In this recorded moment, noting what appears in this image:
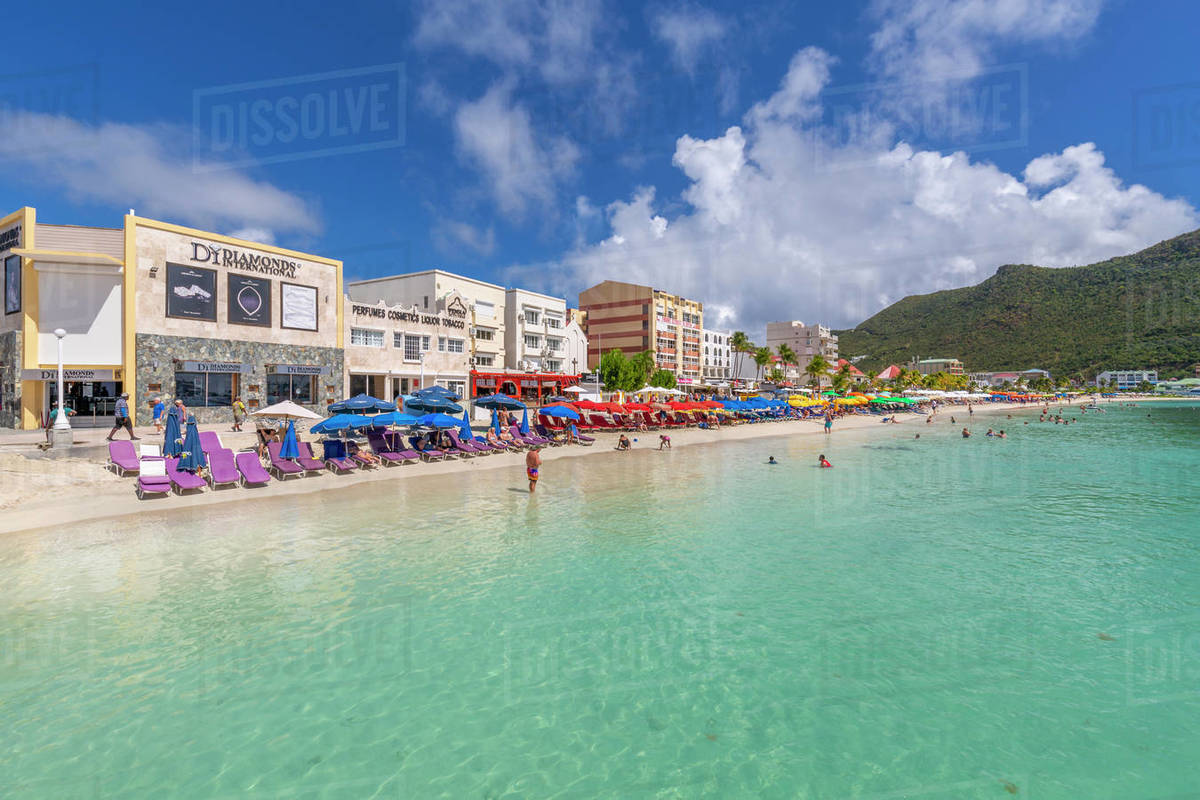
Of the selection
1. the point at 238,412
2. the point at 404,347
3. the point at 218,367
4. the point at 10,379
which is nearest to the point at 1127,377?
the point at 404,347

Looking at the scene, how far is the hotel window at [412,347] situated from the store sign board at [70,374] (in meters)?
17.5

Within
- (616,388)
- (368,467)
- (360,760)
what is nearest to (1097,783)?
(360,760)

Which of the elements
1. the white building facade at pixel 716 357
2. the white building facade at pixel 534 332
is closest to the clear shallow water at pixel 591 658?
the white building facade at pixel 534 332

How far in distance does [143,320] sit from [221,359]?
12.6ft

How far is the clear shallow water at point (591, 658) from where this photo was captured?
467cm

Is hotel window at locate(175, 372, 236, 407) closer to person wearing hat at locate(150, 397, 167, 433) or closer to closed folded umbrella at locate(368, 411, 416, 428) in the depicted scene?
person wearing hat at locate(150, 397, 167, 433)

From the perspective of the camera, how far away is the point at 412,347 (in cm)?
4209

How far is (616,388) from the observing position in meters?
63.2

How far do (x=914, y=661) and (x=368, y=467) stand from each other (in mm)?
17212

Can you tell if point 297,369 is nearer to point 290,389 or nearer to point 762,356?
point 290,389

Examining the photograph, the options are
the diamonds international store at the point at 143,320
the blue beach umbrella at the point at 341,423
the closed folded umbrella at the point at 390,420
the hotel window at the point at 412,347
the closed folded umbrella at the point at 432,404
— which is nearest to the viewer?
the blue beach umbrella at the point at 341,423

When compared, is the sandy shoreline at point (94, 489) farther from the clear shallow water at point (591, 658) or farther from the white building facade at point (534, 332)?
the white building facade at point (534, 332)

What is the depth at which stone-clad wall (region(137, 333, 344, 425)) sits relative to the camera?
2752 cm

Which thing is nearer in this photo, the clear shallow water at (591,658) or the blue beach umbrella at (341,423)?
the clear shallow water at (591,658)
